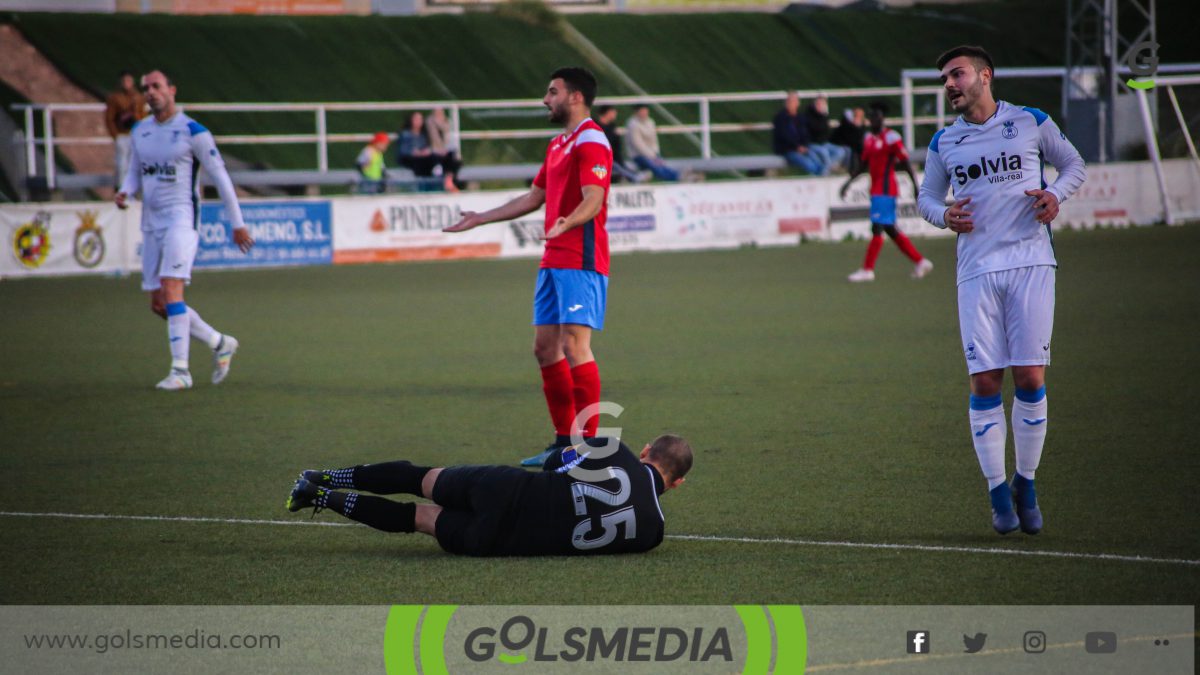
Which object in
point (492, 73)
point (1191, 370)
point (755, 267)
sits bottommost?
point (1191, 370)

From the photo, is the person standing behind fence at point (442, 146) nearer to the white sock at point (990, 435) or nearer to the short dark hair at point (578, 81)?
the short dark hair at point (578, 81)

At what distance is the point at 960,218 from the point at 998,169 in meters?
0.28

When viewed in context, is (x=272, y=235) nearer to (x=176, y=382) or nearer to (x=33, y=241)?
(x=33, y=241)

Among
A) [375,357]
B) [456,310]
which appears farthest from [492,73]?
[375,357]

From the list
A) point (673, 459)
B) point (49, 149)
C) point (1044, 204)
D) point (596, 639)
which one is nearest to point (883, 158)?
point (1044, 204)

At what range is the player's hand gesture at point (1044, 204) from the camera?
628cm

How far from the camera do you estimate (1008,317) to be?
6492mm

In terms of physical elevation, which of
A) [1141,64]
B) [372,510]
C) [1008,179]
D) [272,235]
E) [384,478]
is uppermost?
[1141,64]

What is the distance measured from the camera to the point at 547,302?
8609 mm

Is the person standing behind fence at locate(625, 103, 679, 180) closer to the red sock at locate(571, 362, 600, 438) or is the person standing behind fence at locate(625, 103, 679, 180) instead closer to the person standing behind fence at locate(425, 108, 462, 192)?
the person standing behind fence at locate(425, 108, 462, 192)

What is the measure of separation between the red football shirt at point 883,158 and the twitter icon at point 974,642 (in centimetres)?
1529

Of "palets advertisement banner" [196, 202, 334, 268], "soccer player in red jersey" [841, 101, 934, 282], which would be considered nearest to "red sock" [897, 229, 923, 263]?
"soccer player in red jersey" [841, 101, 934, 282]

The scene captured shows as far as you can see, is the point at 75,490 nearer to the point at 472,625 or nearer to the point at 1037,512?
the point at 472,625

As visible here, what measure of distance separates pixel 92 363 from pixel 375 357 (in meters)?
2.52
